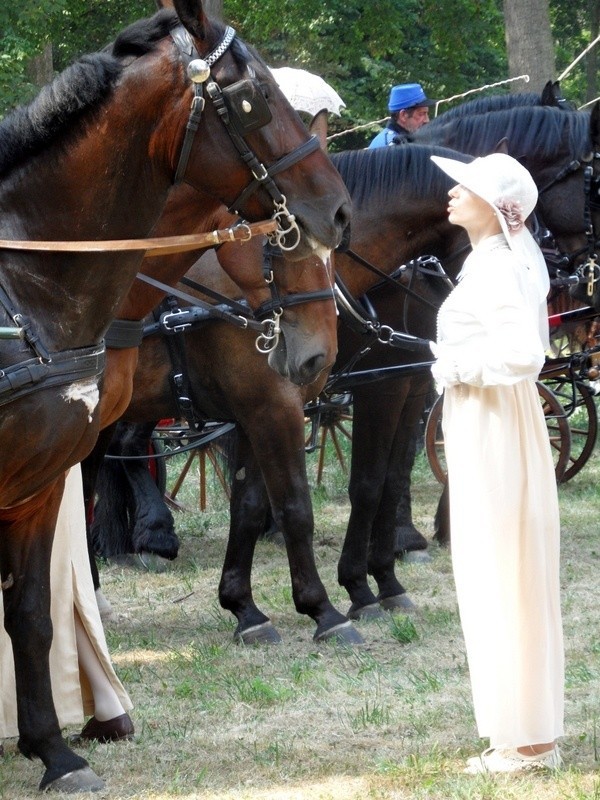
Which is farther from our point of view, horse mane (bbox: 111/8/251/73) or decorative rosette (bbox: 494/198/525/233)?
decorative rosette (bbox: 494/198/525/233)

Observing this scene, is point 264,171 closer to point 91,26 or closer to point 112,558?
point 112,558

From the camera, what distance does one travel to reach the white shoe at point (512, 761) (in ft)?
12.0

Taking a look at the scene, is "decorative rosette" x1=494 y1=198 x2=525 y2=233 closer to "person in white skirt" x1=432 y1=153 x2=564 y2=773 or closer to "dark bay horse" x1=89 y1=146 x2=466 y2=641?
"person in white skirt" x1=432 y1=153 x2=564 y2=773

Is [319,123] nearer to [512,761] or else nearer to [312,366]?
[312,366]

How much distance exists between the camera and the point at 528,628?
3684mm

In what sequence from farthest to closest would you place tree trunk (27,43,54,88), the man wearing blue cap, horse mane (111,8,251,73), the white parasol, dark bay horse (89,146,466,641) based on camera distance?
tree trunk (27,43,54,88)
the white parasol
the man wearing blue cap
dark bay horse (89,146,466,641)
horse mane (111,8,251,73)

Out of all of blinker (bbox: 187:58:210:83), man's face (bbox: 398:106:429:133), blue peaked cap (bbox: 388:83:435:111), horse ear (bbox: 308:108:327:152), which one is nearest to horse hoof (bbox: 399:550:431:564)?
man's face (bbox: 398:106:429:133)

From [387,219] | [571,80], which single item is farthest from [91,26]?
[387,219]

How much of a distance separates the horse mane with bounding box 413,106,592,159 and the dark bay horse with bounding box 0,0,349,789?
3375 mm

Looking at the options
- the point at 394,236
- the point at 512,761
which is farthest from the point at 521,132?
the point at 512,761

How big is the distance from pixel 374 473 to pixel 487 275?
8.97ft

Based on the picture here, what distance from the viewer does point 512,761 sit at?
368 centimetres

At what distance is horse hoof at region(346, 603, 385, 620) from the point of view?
623 centimetres

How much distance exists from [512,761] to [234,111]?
6.94 feet
